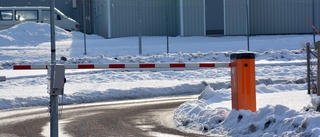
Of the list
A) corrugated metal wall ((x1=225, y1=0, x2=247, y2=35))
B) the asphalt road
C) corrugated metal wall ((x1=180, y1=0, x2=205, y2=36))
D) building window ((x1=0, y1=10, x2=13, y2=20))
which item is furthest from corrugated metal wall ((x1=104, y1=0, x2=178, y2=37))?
the asphalt road

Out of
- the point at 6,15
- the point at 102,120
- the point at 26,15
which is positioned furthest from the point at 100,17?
the point at 102,120

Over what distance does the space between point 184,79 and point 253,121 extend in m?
12.4

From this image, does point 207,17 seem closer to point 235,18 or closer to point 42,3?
point 235,18

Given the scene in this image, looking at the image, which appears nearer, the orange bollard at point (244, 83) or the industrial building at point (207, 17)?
the orange bollard at point (244, 83)

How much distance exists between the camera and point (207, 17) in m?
38.1

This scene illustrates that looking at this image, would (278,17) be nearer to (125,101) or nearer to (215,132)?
(125,101)

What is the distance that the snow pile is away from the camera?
1136 centimetres

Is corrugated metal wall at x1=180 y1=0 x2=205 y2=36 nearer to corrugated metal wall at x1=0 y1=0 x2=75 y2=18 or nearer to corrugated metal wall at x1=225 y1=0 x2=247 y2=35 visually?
corrugated metal wall at x1=225 y1=0 x2=247 y2=35

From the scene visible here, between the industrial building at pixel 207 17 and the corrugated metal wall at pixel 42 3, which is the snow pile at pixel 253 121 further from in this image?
the corrugated metal wall at pixel 42 3

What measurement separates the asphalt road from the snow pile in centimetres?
40

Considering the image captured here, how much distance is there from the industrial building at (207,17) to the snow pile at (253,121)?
22.3 m

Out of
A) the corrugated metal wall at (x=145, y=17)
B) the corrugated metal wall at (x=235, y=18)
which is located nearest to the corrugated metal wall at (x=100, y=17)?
the corrugated metal wall at (x=145, y=17)

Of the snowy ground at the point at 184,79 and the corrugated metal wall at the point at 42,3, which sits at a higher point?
the corrugated metal wall at the point at 42,3

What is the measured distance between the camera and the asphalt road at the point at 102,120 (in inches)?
527
